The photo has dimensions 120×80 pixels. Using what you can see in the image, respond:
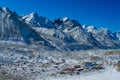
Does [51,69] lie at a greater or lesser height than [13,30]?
lesser

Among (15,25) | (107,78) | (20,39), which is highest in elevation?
(15,25)

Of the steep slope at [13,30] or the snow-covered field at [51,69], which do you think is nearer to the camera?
the snow-covered field at [51,69]

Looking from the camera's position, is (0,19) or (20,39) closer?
(20,39)

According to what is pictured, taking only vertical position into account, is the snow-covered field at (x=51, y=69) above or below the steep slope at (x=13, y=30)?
below

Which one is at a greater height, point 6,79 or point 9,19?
point 9,19

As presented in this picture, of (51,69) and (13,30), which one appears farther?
(13,30)

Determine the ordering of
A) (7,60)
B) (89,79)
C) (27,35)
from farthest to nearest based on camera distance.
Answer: (27,35), (7,60), (89,79)

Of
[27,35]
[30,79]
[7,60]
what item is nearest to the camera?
[30,79]

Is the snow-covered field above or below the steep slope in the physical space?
below

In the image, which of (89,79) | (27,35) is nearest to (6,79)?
(89,79)

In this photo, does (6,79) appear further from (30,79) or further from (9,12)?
(9,12)

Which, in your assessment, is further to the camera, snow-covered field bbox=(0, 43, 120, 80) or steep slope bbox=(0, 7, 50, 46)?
steep slope bbox=(0, 7, 50, 46)
